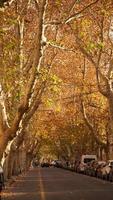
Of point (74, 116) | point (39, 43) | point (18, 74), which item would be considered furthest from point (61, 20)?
point (74, 116)

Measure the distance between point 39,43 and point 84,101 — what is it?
31.2 metres

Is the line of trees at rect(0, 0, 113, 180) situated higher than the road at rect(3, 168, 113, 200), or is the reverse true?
the line of trees at rect(0, 0, 113, 180)

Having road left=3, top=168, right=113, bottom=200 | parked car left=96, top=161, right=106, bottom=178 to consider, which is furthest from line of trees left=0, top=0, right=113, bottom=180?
parked car left=96, top=161, right=106, bottom=178

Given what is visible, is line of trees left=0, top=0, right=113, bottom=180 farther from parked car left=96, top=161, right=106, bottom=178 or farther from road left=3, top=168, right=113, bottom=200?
parked car left=96, top=161, right=106, bottom=178

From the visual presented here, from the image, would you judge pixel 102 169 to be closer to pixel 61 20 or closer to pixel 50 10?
pixel 50 10

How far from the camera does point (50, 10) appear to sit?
25312mm

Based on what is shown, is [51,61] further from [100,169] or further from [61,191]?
[100,169]

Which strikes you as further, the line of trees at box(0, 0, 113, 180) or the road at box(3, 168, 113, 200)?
the road at box(3, 168, 113, 200)

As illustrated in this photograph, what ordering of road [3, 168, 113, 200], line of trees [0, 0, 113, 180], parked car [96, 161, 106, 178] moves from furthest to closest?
parked car [96, 161, 106, 178]
road [3, 168, 113, 200]
line of trees [0, 0, 113, 180]

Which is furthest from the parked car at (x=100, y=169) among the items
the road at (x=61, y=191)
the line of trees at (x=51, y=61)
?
the road at (x=61, y=191)

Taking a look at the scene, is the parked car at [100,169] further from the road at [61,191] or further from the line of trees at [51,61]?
the road at [61,191]

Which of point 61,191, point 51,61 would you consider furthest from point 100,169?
point 51,61

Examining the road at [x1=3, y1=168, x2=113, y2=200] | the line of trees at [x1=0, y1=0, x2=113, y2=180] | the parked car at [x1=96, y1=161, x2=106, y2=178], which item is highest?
the line of trees at [x1=0, y1=0, x2=113, y2=180]

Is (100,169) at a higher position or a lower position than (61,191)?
lower
